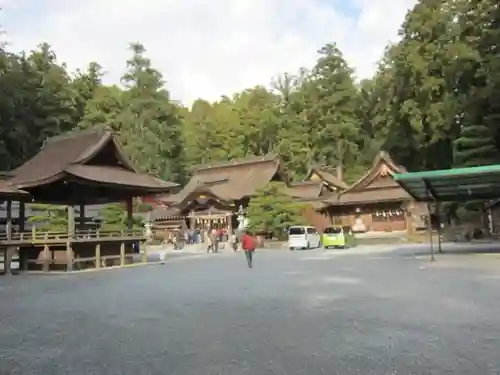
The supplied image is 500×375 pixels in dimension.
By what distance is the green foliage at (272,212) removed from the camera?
122ft

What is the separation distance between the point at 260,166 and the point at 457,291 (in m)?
37.6

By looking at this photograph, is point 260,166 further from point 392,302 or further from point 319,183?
point 392,302

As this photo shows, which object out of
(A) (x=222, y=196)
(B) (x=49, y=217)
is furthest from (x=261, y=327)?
(A) (x=222, y=196)

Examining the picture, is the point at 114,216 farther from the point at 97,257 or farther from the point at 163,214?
the point at 97,257

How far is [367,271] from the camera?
1616 cm

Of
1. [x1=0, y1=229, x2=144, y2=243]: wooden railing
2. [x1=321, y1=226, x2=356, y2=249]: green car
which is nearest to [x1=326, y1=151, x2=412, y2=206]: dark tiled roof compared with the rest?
[x1=321, y1=226, x2=356, y2=249]: green car

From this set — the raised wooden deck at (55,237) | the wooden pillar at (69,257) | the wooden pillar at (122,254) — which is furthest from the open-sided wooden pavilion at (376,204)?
the wooden pillar at (69,257)

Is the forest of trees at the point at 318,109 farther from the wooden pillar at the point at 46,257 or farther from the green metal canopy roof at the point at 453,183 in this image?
the wooden pillar at the point at 46,257

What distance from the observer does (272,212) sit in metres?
37.2

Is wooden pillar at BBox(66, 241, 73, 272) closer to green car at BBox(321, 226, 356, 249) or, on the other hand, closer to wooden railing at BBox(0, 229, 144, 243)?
wooden railing at BBox(0, 229, 144, 243)

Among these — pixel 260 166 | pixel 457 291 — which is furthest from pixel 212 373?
pixel 260 166

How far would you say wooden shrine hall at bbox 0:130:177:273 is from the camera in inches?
802

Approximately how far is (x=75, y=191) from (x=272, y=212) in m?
17.5

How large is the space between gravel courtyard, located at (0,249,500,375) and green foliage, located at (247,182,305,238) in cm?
2262
